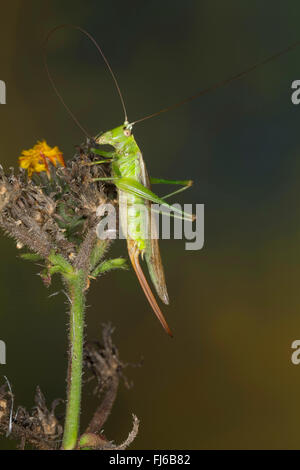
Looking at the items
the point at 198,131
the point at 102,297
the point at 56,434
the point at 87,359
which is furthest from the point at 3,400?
the point at 198,131

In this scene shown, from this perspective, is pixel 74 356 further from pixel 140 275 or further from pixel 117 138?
pixel 117 138

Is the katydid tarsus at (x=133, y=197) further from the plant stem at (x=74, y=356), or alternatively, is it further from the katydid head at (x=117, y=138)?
the plant stem at (x=74, y=356)

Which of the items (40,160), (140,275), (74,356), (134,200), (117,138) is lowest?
(74,356)

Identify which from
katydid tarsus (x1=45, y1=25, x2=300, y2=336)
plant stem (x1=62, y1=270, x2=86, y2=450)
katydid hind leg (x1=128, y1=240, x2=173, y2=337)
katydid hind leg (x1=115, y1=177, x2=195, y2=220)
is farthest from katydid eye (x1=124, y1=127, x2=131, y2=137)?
plant stem (x1=62, y1=270, x2=86, y2=450)

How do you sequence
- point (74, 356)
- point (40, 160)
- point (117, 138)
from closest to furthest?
point (74, 356) < point (40, 160) < point (117, 138)

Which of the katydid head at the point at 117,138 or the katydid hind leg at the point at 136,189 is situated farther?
the katydid head at the point at 117,138

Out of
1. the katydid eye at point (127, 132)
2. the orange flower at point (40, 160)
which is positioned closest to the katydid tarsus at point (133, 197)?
the katydid eye at point (127, 132)

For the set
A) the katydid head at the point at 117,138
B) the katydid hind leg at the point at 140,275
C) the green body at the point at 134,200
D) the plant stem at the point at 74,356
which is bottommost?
the plant stem at the point at 74,356

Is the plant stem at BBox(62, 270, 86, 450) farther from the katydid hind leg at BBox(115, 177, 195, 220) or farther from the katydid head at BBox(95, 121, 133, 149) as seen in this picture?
the katydid head at BBox(95, 121, 133, 149)

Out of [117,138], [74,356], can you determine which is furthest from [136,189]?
[74,356]
